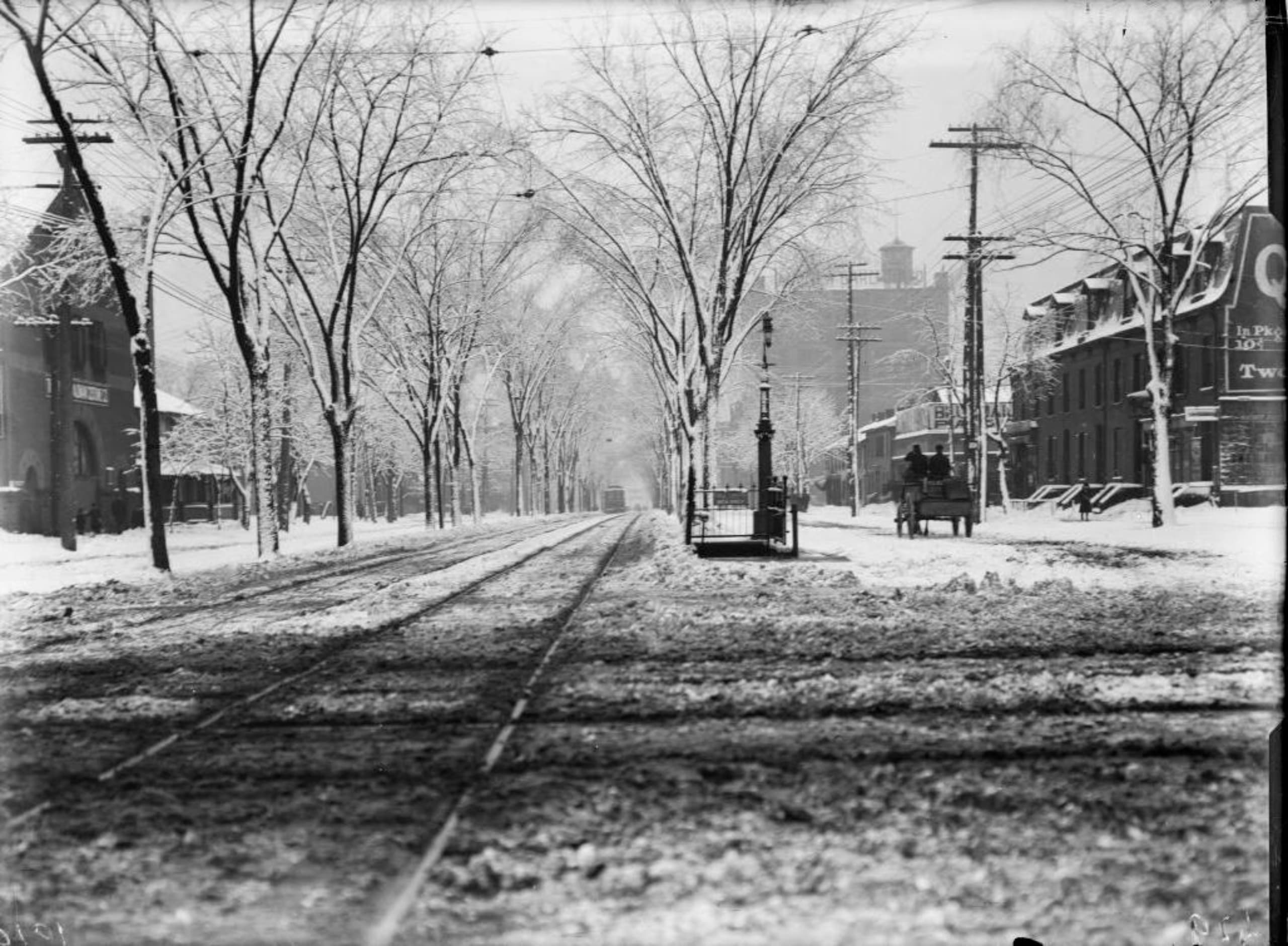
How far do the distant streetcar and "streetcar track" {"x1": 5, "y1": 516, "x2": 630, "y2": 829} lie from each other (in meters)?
43.5

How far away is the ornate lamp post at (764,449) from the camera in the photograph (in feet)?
43.9

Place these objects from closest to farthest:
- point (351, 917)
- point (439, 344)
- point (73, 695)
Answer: point (351, 917)
point (73, 695)
point (439, 344)

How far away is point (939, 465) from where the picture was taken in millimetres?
13930

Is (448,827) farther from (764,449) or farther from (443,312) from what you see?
(443,312)

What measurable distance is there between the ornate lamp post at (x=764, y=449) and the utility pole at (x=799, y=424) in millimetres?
340

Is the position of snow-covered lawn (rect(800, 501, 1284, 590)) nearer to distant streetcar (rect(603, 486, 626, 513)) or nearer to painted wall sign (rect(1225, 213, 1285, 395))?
painted wall sign (rect(1225, 213, 1285, 395))

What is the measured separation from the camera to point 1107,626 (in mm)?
8219

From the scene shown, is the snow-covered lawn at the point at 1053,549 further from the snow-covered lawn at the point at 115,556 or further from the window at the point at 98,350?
the window at the point at 98,350

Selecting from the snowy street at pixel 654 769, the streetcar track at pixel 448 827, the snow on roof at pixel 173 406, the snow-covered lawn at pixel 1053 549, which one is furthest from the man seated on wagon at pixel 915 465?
the snow on roof at pixel 173 406

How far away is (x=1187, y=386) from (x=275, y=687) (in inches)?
376

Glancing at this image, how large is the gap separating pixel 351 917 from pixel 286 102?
13.6 metres

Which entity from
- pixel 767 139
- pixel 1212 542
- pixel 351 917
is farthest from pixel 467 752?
pixel 767 139

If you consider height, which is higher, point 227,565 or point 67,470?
point 67,470

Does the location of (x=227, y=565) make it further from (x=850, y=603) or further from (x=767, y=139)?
(x=767, y=139)
